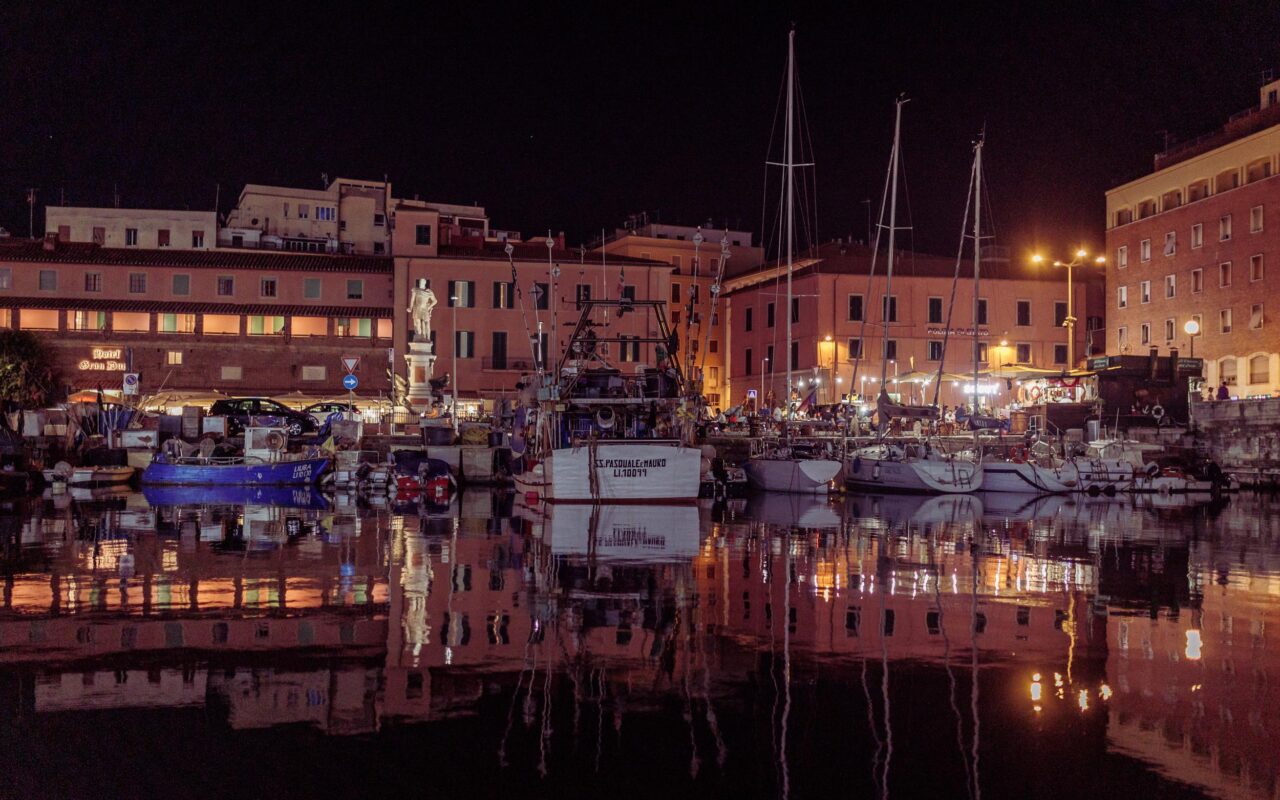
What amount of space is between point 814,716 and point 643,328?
56121mm

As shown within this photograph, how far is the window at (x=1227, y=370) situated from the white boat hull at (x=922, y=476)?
74.8 feet

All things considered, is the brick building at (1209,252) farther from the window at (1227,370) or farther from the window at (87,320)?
the window at (87,320)

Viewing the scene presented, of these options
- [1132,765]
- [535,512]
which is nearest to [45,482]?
[535,512]

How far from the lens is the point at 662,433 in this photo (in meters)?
30.5

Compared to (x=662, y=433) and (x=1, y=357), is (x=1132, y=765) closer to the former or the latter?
(x=662, y=433)

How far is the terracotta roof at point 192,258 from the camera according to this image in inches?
2452

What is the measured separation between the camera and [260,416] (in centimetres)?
4366

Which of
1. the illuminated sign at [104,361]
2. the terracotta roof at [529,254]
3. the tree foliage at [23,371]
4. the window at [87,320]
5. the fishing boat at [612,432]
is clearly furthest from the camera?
the terracotta roof at [529,254]

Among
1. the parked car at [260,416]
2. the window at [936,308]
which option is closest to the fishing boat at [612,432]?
the parked car at [260,416]

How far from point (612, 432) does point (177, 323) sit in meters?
40.3

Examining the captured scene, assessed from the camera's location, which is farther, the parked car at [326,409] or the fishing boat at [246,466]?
the parked car at [326,409]

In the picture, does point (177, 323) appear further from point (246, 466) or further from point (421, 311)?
point (246, 466)

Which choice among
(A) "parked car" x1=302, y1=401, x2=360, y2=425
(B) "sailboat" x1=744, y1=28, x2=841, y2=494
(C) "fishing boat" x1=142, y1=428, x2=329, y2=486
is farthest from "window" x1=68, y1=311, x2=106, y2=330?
(B) "sailboat" x1=744, y1=28, x2=841, y2=494

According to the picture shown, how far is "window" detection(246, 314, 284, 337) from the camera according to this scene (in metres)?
62.4
